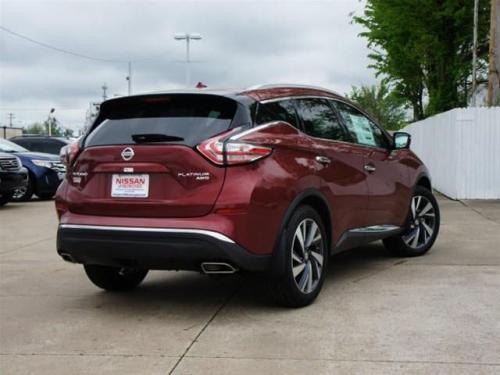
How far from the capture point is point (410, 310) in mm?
4965

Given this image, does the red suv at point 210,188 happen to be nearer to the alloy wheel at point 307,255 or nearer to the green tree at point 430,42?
the alloy wheel at point 307,255

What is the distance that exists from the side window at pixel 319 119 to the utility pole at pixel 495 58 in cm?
1089

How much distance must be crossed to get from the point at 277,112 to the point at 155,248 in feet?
4.61

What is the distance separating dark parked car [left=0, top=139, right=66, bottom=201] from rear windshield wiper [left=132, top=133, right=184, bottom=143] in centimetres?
1124

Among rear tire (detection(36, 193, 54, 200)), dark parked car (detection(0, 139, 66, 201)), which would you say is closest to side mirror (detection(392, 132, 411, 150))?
dark parked car (detection(0, 139, 66, 201))

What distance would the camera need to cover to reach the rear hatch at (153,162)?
458cm

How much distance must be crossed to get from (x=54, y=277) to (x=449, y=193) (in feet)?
32.1

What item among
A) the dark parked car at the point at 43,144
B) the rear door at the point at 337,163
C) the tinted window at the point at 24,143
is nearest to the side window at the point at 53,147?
the dark parked car at the point at 43,144

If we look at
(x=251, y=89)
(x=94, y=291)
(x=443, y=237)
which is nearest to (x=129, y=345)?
(x=94, y=291)

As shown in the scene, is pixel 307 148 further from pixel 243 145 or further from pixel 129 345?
pixel 129 345

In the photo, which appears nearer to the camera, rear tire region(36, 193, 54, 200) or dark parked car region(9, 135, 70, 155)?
rear tire region(36, 193, 54, 200)

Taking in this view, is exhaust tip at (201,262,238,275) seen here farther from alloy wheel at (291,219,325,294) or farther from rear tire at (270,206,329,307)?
alloy wheel at (291,219,325,294)

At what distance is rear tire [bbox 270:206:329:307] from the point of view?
4.82 meters

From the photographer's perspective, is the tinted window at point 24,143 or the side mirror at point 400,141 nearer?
the side mirror at point 400,141
